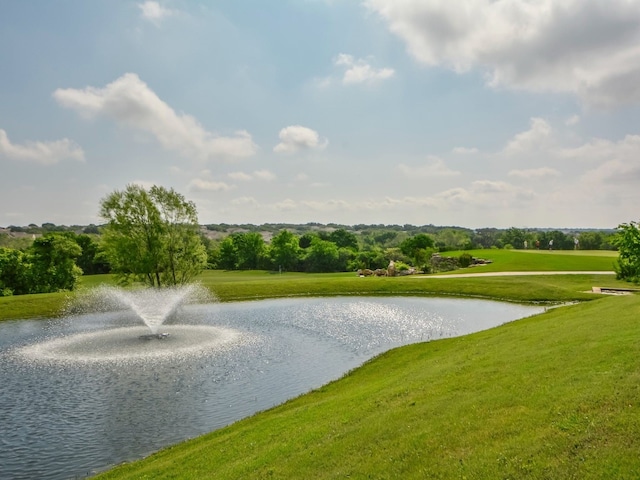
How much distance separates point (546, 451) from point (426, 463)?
2770mm

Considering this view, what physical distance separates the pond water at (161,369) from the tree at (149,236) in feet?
24.7

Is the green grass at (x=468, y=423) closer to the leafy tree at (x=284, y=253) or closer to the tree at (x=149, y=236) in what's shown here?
the tree at (x=149, y=236)

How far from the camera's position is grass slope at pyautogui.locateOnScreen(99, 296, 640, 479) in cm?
1012

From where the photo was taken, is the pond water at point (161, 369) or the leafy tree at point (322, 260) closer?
the pond water at point (161, 369)

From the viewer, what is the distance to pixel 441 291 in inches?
2515

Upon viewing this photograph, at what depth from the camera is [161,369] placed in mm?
27859

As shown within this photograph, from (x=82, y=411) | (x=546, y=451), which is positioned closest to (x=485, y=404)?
(x=546, y=451)

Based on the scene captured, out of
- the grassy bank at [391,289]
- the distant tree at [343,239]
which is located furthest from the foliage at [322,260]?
the grassy bank at [391,289]

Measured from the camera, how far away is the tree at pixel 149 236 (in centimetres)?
5528

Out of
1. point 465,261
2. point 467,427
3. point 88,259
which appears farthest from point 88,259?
point 467,427

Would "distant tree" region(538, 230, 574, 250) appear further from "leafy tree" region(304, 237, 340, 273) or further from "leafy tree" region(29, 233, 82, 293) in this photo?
"leafy tree" region(29, 233, 82, 293)

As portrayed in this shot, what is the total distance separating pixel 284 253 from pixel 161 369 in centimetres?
11034

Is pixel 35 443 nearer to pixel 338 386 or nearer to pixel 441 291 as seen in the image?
pixel 338 386

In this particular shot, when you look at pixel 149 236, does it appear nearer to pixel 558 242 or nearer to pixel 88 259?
pixel 88 259
